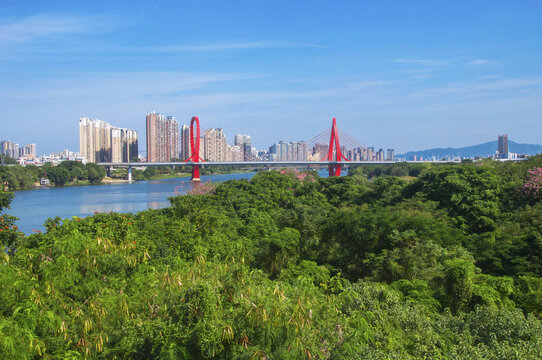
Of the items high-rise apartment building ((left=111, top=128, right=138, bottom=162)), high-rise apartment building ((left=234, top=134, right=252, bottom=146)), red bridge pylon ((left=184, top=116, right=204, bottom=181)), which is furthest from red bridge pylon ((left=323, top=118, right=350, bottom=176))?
high-rise apartment building ((left=234, top=134, right=252, bottom=146))

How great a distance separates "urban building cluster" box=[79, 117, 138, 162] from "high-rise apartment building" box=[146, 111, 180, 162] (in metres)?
6.34

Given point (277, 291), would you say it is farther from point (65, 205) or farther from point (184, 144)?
point (184, 144)

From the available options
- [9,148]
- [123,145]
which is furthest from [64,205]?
[9,148]

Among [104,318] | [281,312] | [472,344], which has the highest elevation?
[281,312]

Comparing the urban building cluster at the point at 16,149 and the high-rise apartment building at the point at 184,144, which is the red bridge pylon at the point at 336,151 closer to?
the high-rise apartment building at the point at 184,144

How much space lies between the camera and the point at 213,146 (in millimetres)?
60031

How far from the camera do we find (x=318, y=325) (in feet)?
11.1

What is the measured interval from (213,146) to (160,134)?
7.29 m

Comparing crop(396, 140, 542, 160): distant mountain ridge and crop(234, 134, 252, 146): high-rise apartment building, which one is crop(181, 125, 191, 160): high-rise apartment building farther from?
crop(396, 140, 542, 160): distant mountain ridge

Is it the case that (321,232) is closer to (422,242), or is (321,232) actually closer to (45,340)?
(422,242)

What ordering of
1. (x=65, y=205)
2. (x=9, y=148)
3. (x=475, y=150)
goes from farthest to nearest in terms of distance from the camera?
(x=475, y=150) → (x=9, y=148) → (x=65, y=205)

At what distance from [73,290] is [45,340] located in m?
0.99

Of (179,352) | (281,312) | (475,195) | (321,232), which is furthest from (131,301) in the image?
(475,195)

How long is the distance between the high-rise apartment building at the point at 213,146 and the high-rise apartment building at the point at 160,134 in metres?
3.75
